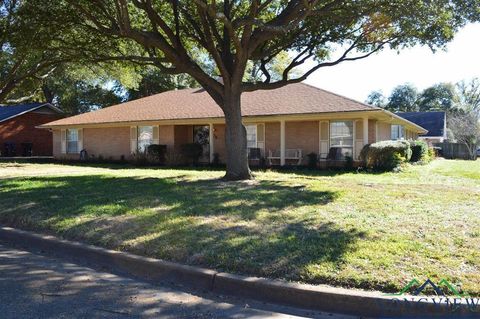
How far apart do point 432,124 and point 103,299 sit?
5104 centimetres

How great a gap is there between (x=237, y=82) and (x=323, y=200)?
5313 mm

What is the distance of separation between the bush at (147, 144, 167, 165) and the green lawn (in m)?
12.6

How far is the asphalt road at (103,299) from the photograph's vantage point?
4430 mm

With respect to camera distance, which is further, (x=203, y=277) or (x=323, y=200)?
(x=323, y=200)

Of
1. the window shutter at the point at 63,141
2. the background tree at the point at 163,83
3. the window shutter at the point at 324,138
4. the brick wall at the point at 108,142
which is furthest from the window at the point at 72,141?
the window shutter at the point at 324,138

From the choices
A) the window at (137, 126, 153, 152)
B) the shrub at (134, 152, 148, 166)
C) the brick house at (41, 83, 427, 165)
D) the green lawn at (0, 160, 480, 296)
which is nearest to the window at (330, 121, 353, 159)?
the brick house at (41, 83, 427, 165)

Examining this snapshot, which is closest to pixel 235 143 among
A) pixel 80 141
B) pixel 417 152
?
pixel 417 152

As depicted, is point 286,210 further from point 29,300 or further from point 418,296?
point 29,300

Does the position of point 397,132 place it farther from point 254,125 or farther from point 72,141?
point 72,141

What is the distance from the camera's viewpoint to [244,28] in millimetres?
12672

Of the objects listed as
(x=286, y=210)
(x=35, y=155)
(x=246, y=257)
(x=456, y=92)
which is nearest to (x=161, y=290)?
A: (x=246, y=257)

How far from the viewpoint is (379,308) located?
4.41 m

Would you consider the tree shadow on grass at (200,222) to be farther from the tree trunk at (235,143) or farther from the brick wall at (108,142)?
the brick wall at (108,142)

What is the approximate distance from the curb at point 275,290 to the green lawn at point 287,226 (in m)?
0.23
